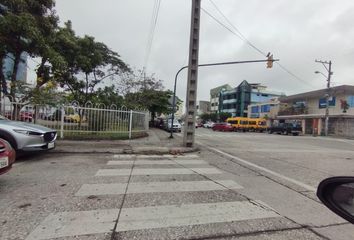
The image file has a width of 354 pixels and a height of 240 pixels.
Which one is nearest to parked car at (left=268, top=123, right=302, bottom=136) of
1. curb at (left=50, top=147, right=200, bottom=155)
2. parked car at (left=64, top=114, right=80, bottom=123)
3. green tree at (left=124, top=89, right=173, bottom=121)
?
green tree at (left=124, top=89, right=173, bottom=121)

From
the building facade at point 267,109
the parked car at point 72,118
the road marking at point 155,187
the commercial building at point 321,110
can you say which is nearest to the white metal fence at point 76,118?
the parked car at point 72,118

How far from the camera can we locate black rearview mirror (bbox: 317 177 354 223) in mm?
1955

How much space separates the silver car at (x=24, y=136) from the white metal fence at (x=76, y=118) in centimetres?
472

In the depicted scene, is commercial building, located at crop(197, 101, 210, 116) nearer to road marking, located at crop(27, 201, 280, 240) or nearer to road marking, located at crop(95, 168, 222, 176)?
road marking, located at crop(95, 168, 222, 176)

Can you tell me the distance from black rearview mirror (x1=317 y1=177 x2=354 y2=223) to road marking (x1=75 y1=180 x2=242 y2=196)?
4.03 meters

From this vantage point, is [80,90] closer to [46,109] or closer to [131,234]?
[46,109]

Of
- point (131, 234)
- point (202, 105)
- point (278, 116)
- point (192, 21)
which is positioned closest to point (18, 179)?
point (131, 234)

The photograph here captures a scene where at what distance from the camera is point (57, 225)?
154 inches

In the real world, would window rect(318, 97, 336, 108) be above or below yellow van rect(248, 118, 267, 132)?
above

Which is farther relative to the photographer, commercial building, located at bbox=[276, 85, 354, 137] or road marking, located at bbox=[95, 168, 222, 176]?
commercial building, located at bbox=[276, 85, 354, 137]

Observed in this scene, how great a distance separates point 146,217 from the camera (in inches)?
171

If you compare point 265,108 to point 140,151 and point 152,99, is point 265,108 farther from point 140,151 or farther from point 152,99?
point 140,151

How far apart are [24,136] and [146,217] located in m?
5.86

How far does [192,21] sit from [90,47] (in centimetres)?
753
